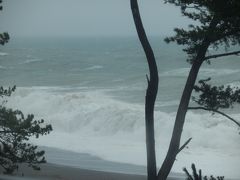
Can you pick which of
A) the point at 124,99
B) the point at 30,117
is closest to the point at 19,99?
the point at 124,99

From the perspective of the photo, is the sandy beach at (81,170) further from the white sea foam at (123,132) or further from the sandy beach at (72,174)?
the white sea foam at (123,132)

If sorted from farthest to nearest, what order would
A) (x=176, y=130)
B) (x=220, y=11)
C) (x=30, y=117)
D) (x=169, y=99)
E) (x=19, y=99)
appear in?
(x=19, y=99)
(x=169, y=99)
(x=30, y=117)
(x=176, y=130)
(x=220, y=11)

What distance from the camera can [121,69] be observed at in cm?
5819

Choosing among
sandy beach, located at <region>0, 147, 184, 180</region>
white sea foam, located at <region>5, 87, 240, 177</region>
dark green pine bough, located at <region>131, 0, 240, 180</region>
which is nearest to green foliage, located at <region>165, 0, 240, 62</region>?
dark green pine bough, located at <region>131, 0, 240, 180</region>

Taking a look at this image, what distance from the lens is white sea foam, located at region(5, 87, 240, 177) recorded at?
17828 mm

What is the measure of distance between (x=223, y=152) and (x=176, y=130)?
12066 mm

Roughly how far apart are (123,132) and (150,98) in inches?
669

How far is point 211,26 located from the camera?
6965mm

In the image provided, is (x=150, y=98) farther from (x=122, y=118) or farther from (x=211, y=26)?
(x=122, y=118)

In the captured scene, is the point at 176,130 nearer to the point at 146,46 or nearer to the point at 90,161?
the point at 146,46

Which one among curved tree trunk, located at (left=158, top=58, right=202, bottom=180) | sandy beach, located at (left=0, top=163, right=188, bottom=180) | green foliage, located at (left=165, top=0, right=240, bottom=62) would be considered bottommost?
sandy beach, located at (left=0, top=163, right=188, bottom=180)

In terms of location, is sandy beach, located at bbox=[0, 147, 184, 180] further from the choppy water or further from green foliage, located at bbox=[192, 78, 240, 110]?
green foliage, located at bbox=[192, 78, 240, 110]

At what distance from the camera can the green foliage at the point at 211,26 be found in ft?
21.9

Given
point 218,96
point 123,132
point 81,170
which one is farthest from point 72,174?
point 123,132
